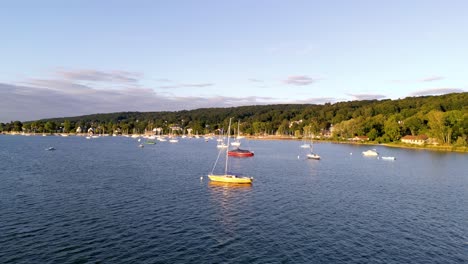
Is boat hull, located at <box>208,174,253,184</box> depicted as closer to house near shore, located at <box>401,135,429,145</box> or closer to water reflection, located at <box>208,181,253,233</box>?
water reflection, located at <box>208,181,253,233</box>

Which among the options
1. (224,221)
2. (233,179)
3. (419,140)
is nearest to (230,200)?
(224,221)

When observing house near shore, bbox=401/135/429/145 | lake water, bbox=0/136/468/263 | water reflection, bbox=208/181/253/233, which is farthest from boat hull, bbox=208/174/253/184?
house near shore, bbox=401/135/429/145

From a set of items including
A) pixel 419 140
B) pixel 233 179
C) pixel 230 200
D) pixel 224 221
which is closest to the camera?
pixel 224 221

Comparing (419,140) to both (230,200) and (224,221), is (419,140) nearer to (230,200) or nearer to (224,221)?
(230,200)

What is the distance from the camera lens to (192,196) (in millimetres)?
51719

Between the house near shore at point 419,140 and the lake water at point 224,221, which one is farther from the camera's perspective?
the house near shore at point 419,140

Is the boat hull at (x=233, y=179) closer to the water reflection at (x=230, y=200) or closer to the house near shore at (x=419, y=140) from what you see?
the water reflection at (x=230, y=200)

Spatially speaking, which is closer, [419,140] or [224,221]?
[224,221]

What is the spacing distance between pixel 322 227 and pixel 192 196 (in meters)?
20.2

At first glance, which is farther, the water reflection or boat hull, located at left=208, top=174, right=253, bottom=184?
boat hull, located at left=208, top=174, right=253, bottom=184

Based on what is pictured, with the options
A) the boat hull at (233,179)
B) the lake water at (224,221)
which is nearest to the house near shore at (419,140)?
the lake water at (224,221)

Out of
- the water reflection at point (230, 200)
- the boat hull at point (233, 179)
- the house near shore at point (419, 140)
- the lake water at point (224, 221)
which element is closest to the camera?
the lake water at point (224, 221)

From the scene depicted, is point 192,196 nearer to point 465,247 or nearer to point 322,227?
point 322,227

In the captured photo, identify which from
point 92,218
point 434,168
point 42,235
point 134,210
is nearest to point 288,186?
point 134,210
